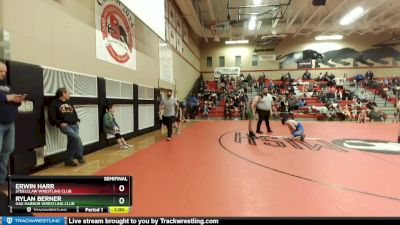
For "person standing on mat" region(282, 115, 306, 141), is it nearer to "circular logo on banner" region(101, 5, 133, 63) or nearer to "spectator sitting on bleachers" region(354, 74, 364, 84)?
"circular logo on banner" region(101, 5, 133, 63)

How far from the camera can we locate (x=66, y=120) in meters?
4.42

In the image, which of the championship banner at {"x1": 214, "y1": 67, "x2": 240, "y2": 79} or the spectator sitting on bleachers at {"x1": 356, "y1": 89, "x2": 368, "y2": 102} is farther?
the championship banner at {"x1": 214, "y1": 67, "x2": 240, "y2": 79}

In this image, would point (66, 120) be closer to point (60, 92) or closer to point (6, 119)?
point (60, 92)

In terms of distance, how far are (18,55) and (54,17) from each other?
1194 millimetres

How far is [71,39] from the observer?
5258 mm

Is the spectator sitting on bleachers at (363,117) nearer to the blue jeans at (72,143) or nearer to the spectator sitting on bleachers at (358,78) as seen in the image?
the spectator sitting on bleachers at (358,78)

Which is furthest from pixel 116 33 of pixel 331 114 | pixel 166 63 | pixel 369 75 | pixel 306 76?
pixel 369 75

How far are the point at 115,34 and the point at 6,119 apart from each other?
173 inches

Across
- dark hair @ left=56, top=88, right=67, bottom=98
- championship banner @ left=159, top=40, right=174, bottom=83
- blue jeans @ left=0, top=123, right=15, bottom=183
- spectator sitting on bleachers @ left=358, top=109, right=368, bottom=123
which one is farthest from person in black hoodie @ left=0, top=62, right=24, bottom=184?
spectator sitting on bleachers @ left=358, top=109, right=368, bottom=123

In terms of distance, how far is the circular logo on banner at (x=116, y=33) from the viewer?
667cm

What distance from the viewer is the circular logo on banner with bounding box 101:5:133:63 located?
6672 mm

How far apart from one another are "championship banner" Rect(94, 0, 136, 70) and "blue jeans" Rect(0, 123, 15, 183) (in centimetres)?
322

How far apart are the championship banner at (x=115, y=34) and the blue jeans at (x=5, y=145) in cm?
322

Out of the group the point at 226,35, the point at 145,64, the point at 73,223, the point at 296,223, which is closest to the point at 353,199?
the point at 296,223
